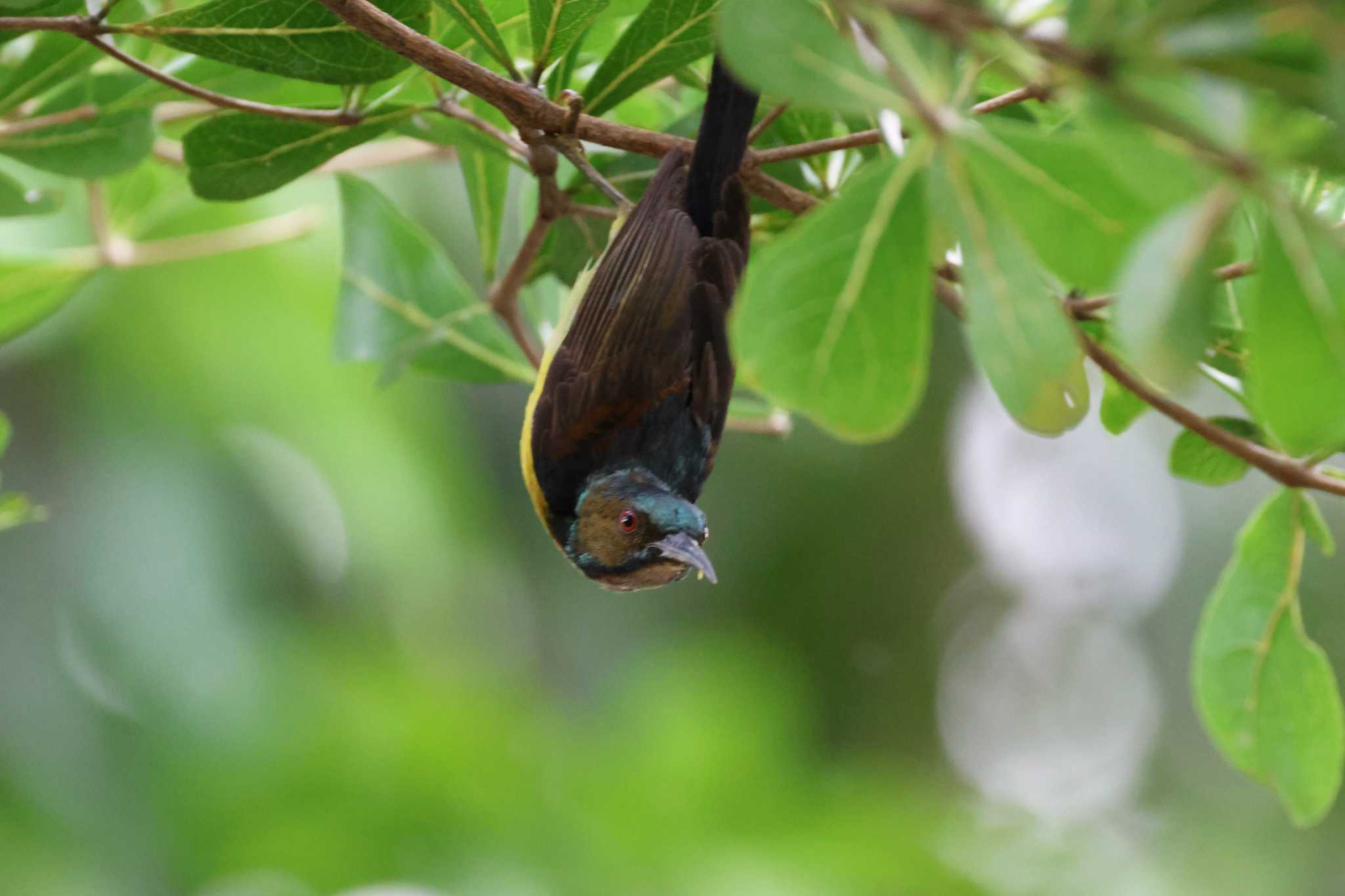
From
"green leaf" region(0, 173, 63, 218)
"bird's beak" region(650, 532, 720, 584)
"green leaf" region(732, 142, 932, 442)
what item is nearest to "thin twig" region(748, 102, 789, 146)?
"green leaf" region(732, 142, 932, 442)

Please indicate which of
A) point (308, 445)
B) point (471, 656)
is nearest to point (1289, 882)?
point (471, 656)

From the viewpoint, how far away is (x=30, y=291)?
2.24m

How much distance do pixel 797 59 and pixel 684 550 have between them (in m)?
1.92

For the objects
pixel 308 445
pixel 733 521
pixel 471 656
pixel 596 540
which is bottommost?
pixel 596 540

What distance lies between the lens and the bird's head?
279 centimetres

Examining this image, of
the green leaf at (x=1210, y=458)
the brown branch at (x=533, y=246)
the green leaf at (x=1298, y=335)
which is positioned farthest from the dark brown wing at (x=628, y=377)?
the green leaf at (x=1298, y=335)

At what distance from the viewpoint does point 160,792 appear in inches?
241

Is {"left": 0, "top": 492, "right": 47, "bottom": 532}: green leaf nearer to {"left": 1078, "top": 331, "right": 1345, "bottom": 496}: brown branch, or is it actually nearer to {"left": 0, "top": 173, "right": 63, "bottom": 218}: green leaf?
{"left": 0, "top": 173, "right": 63, "bottom": 218}: green leaf

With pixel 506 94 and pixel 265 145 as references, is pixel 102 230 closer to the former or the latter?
pixel 265 145

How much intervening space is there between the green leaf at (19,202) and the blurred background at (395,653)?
1771mm

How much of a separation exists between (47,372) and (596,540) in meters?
4.98

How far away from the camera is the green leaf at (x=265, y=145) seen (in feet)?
5.46

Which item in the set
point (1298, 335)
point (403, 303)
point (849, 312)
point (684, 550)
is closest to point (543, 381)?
point (684, 550)

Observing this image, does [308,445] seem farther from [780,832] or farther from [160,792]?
[780,832]
